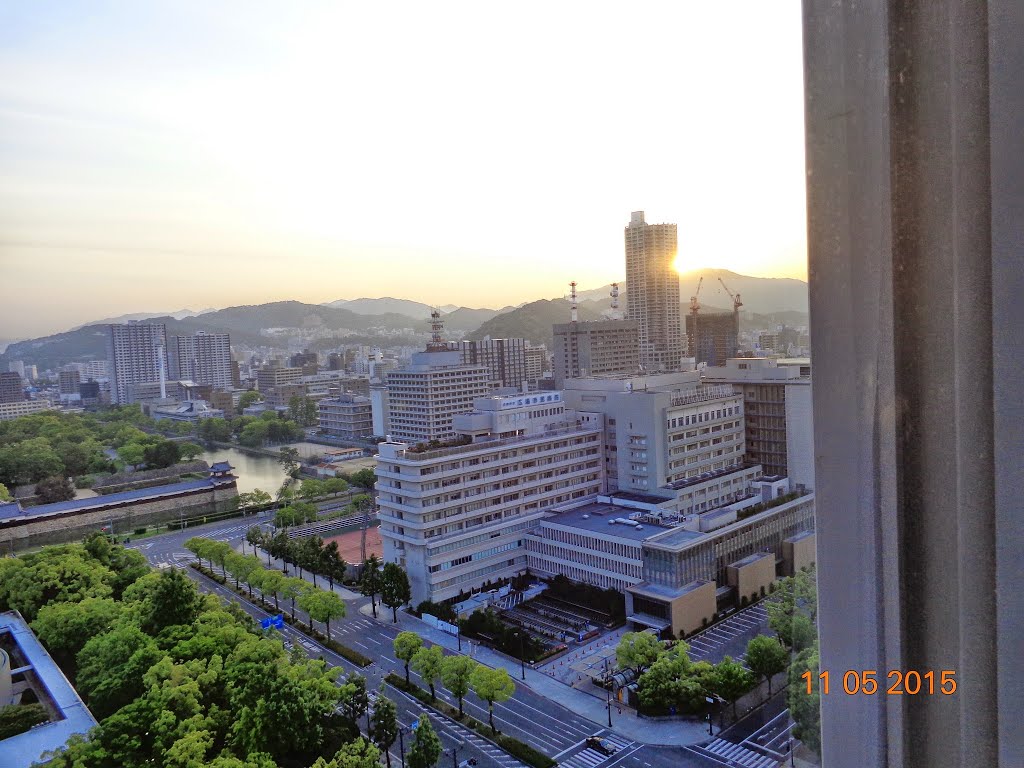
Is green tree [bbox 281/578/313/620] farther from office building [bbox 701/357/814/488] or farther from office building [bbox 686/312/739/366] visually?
office building [bbox 686/312/739/366]

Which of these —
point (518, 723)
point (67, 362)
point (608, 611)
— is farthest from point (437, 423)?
point (67, 362)

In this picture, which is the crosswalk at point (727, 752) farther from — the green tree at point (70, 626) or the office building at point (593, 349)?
the office building at point (593, 349)

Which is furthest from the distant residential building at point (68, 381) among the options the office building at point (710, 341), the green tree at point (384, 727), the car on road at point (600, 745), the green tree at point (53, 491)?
the car on road at point (600, 745)

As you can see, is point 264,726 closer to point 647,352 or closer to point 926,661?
point 926,661

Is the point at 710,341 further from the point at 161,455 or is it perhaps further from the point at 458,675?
the point at 161,455

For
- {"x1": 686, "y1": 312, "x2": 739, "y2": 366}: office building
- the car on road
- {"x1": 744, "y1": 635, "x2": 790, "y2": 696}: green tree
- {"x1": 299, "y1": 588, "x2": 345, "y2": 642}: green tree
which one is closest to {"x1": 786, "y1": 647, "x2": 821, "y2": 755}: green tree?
{"x1": 744, "y1": 635, "x2": 790, "y2": 696}: green tree
